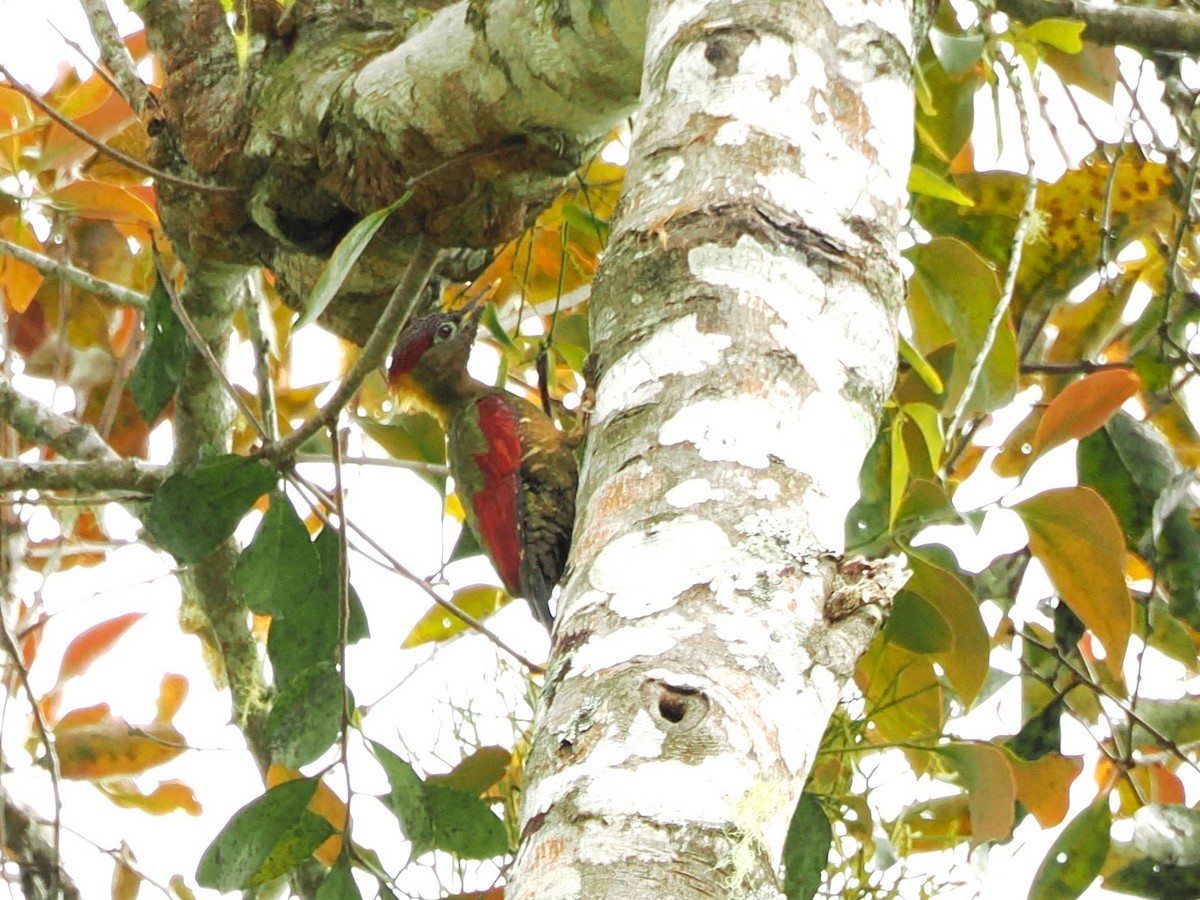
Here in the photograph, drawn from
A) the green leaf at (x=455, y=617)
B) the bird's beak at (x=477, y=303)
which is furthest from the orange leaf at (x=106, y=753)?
the bird's beak at (x=477, y=303)

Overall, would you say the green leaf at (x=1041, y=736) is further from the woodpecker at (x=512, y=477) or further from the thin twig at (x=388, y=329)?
the woodpecker at (x=512, y=477)

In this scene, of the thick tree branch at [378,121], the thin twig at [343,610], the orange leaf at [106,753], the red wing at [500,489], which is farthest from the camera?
the red wing at [500,489]

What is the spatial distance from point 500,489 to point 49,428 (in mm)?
1166

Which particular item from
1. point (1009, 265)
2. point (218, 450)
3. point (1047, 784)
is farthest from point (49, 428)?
point (1047, 784)

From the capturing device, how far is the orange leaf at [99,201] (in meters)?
2.69

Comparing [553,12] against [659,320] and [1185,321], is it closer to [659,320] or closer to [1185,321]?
[659,320]

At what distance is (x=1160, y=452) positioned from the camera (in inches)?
85.4

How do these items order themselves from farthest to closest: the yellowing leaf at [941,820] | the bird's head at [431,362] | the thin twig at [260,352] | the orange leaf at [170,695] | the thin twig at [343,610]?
the bird's head at [431,362] < the orange leaf at [170,695] < the thin twig at [260,352] < the yellowing leaf at [941,820] < the thin twig at [343,610]

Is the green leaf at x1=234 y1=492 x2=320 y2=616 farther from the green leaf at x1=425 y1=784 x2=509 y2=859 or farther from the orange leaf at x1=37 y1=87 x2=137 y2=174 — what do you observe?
the orange leaf at x1=37 y1=87 x2=137 y2=174

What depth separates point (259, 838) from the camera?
194cm

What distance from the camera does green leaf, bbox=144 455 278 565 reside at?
6.78 ft

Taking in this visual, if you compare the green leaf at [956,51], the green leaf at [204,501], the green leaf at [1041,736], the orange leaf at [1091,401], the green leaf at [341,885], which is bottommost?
the green leaf at [341,885]

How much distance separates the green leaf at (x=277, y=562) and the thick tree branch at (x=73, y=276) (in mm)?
882

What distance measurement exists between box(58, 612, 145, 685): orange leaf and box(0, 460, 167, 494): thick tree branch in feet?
2.57
